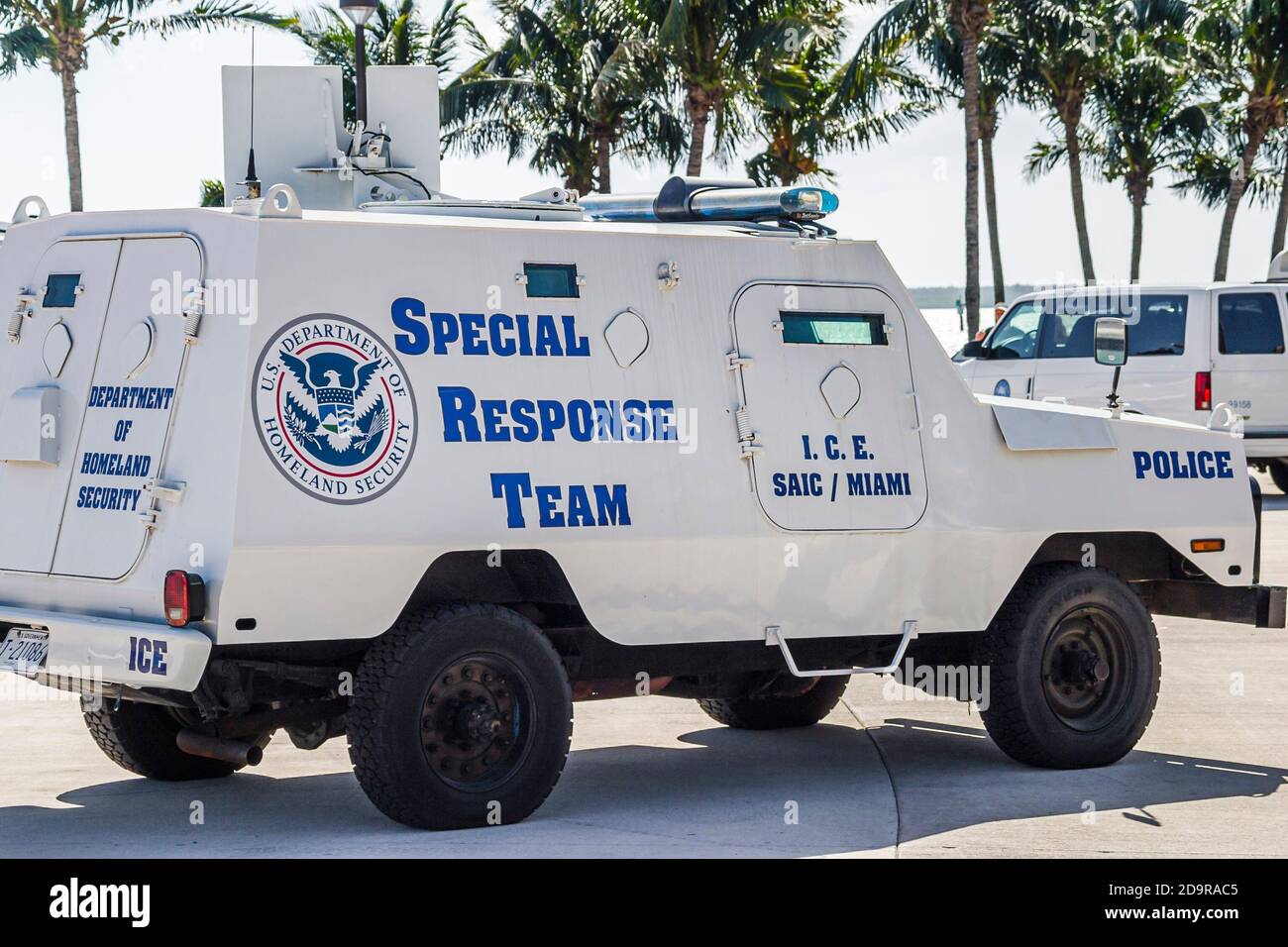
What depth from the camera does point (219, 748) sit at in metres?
6.98

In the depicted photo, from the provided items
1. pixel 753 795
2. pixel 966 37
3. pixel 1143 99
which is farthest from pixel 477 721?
pixel 1143 99

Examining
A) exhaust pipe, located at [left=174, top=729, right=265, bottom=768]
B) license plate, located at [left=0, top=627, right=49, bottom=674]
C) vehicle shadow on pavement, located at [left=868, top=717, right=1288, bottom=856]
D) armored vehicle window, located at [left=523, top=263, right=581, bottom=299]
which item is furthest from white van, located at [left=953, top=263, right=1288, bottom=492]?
license plate, located at [left=0, top=627, right=49, bottom=674]

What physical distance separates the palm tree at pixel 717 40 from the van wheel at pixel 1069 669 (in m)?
21.2

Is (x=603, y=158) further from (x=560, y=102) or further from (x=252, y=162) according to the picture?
(x=252, y=162)

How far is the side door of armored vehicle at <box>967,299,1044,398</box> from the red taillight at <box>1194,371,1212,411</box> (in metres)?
1.66

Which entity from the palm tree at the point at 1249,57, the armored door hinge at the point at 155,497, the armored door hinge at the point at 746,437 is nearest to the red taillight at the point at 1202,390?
the armored door hinge at the point at 746,437

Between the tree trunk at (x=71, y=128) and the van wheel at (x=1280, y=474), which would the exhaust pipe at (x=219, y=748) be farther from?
the tree trunk at (x=71, y=128)

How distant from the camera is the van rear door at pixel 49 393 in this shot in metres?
6.93

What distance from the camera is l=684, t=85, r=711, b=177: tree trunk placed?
2919 centimetres

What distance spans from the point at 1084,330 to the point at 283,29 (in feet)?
47.9

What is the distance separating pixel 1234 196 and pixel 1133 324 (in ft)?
81.7
